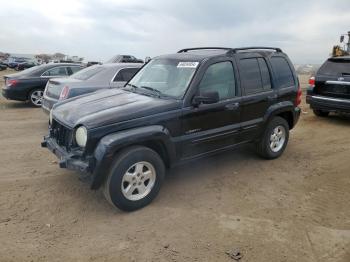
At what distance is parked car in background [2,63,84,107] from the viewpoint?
35.3 feet

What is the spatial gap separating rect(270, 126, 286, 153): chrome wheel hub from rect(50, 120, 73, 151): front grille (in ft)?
11.3

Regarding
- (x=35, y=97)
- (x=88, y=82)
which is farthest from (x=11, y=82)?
(x=88, y=82)

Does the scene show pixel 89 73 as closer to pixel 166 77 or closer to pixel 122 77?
pixel 122 77

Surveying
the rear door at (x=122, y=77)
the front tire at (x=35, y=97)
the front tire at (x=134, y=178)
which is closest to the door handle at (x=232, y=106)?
the front tire at (x=134, y=178)

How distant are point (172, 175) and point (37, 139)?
335cm

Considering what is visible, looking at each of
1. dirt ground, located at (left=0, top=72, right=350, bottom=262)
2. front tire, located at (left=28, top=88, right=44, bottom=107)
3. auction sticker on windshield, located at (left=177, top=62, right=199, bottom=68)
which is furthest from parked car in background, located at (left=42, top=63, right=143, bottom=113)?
auction sticker on windshield, located at (left=177, top=62, right=199, bottom=68)

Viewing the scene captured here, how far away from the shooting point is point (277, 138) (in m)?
6.23

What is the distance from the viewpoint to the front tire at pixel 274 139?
5.92m

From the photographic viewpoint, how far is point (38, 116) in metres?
9.62

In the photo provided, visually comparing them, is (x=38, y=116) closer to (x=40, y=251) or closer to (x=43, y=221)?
(x=43, y=221)

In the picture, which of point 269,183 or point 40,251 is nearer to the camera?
point 40,251

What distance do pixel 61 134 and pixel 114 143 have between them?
1054 millimetres

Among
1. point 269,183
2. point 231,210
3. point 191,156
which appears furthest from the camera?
point 269,183

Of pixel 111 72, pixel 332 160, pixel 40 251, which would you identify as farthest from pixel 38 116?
pixel 332 160
